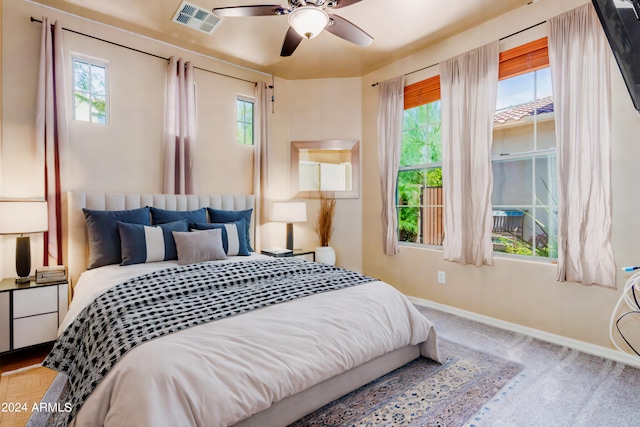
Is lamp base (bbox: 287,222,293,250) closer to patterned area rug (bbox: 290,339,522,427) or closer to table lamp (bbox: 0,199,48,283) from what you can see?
patterned area rug (bbox: 290,339,522,427)

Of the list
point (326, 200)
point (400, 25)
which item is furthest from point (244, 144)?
point (400, 25)

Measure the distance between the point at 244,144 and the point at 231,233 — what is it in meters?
1.43

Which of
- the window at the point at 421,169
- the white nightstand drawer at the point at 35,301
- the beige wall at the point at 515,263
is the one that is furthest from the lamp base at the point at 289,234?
the white nightstand drawer at the point at 35,301

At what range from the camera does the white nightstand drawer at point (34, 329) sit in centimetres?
241

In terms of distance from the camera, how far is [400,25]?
3217 millimetres

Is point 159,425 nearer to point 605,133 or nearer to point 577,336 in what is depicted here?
point 577,336

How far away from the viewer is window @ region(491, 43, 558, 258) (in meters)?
2.89

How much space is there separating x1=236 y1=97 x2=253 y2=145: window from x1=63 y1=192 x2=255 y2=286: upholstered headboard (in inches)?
39.8

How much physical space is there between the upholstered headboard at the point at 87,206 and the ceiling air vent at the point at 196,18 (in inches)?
65.7

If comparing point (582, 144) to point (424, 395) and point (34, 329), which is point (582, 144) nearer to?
point (424, 395)

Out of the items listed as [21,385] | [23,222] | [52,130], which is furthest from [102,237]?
[21,385]

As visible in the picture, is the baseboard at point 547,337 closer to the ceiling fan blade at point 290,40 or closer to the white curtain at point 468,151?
the white curtain at point 468,151

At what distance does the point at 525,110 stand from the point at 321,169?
8.03 feet

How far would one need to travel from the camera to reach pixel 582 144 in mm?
2551
